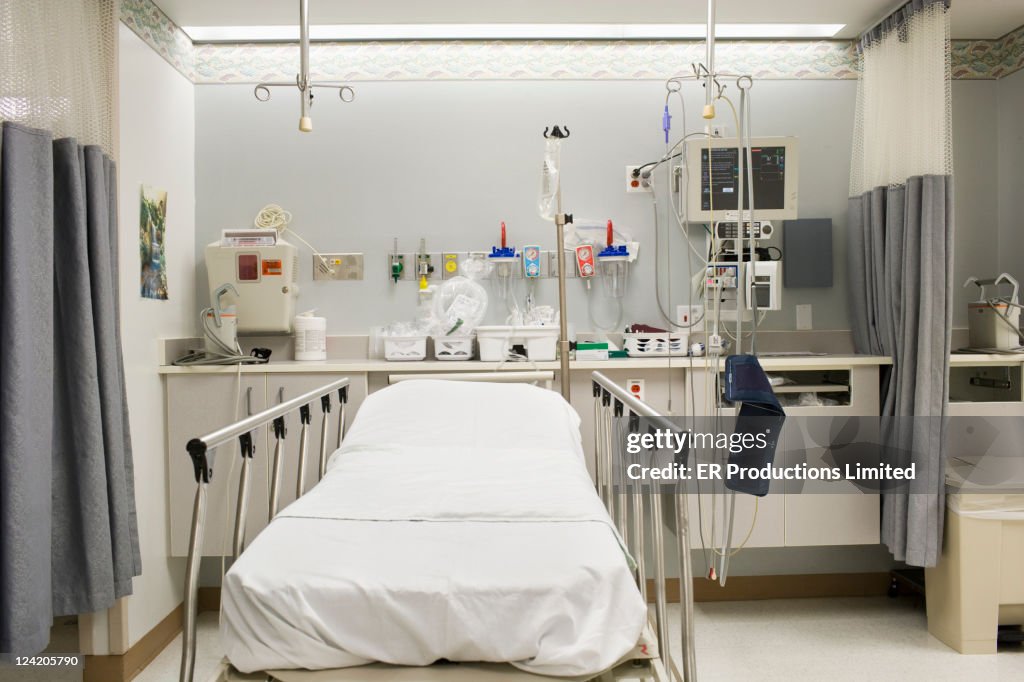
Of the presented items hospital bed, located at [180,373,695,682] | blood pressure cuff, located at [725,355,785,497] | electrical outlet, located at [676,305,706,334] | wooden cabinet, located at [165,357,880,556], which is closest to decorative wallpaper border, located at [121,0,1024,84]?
electrical outlet, located at [676,305,706,334]

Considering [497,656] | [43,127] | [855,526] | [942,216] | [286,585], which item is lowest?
[855,526]

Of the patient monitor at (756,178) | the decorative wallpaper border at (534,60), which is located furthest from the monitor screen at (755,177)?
the decorative wallpaper border at (534,60)

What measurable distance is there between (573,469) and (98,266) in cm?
165

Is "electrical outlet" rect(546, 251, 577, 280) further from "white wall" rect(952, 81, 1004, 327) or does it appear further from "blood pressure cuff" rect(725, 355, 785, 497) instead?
"white wall" rect(952, 81, 1004, 327)

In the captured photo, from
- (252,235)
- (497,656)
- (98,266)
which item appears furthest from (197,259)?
(497,656)

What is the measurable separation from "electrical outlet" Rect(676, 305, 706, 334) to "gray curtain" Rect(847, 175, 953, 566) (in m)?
0.78

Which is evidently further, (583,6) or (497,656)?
(583,6)

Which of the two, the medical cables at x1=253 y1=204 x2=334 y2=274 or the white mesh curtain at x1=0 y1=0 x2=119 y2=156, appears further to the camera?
the medical cables at x1=253 y1=204 x2=334 y2=274

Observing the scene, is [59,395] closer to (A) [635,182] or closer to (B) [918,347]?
(A) [635,182]

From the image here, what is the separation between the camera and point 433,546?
4.90 feet

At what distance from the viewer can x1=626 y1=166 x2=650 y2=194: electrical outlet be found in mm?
3359

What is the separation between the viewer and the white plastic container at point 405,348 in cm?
307

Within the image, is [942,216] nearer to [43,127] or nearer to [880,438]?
[880,438]

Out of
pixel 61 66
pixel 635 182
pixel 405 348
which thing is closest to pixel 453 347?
pixel 405 348
